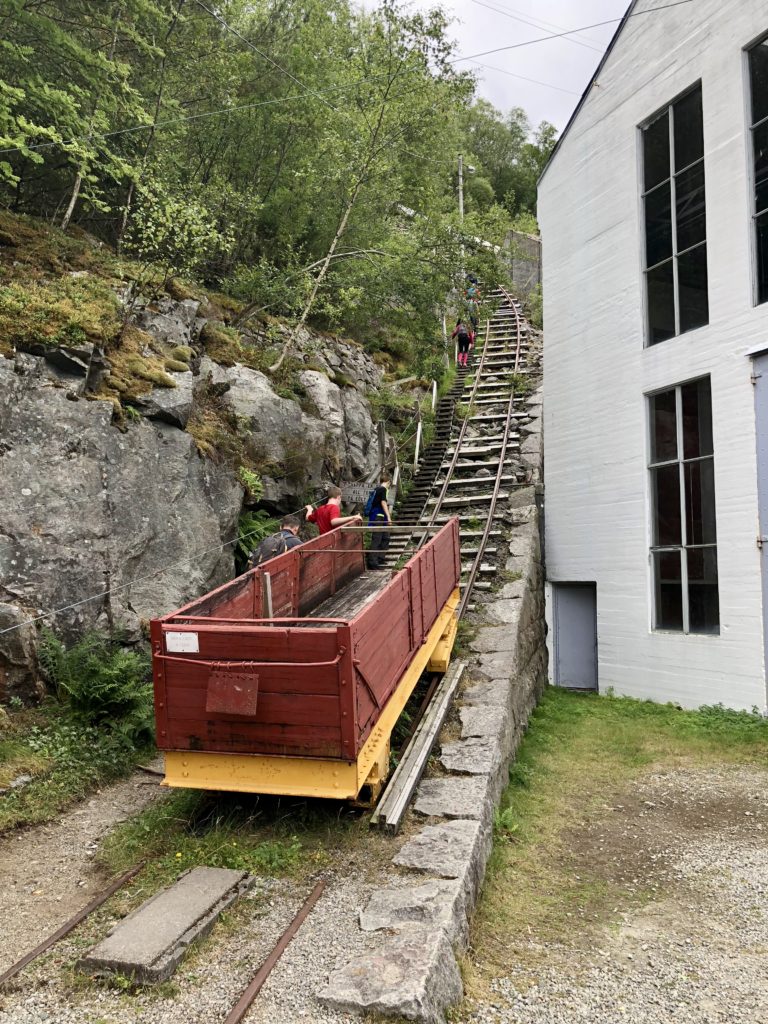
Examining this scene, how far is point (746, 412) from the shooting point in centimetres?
945

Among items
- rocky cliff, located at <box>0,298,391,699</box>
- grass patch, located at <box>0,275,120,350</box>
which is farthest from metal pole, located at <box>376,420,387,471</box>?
grass patch, located at <box>0,275,120,350</box>

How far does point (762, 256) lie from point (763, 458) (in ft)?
9.08

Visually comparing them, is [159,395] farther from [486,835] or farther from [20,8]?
[486,835]

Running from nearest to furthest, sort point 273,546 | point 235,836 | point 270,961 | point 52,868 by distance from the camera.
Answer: point 270,961, point 52,868, point 235,836, point 273,546

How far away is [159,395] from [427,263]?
8256 mm

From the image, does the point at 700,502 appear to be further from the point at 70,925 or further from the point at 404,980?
the point at 70,925

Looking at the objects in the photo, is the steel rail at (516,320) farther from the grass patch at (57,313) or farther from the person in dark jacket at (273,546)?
the person in dark jacket at (273,546)

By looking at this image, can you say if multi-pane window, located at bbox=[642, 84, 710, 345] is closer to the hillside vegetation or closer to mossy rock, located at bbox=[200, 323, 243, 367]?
the hillside vegetation

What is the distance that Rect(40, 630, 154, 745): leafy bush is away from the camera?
293 inches

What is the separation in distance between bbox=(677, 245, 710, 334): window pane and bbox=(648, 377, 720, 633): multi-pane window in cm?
96

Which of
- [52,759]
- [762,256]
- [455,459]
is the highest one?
[762,256]

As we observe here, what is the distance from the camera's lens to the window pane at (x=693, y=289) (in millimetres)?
10367

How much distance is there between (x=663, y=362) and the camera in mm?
10930

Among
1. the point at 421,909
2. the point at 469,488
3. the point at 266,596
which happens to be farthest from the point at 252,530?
the point at 421,909
